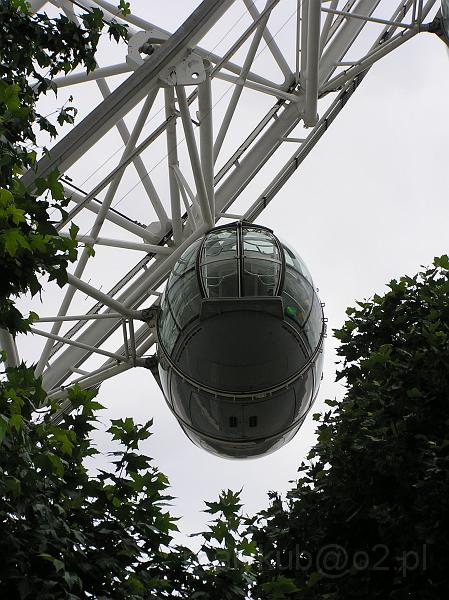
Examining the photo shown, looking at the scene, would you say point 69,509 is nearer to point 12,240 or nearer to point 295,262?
point 12,240

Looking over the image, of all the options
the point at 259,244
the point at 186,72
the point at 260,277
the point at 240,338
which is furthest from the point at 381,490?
the point at 186,72

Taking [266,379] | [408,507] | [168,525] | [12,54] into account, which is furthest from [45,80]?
[266,379]

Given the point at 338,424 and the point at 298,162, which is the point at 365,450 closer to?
the point at 338,424

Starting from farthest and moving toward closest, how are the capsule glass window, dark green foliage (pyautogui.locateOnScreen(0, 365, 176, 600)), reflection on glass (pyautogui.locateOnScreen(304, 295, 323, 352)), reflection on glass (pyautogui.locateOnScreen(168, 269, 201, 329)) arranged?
reflection on glass (pyautogui.locateOnScreen(304, 295, 323, 352)) → reflection on glass (pyautogui.locateOnScreen(168, 269, 201, 329)) → the capsule glass window → dark green foliage (pyautogui.locateOnScreen(0, 365, 176, 600))

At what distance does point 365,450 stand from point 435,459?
0.88 m

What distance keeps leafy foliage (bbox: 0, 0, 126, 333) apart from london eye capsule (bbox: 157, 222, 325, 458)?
4.49 metres

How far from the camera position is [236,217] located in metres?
18.2

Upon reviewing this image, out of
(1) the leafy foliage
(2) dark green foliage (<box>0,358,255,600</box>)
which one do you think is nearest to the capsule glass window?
(1) the leafy foliage

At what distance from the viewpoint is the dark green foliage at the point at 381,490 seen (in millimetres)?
11391

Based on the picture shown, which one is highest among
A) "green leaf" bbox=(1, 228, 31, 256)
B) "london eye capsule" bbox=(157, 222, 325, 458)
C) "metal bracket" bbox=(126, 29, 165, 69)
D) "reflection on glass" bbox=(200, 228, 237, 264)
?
"metal bracket" bbox=(126, 29, 165, 69)

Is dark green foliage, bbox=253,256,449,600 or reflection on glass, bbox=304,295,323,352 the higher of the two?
reflection on glass, bbox=304,295,323,352

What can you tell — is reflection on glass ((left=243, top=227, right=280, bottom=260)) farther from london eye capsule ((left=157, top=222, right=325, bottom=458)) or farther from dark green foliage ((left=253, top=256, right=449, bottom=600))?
dark green foliage ((left=253, top=256, right=449, bottom=600))

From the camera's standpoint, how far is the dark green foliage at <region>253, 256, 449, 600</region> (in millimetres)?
11391

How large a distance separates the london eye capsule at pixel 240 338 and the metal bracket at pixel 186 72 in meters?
1.76
